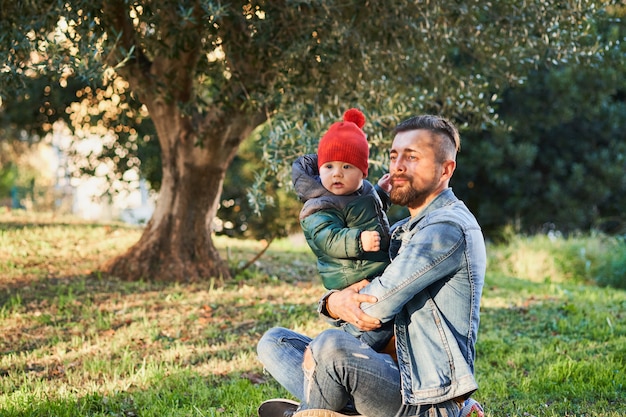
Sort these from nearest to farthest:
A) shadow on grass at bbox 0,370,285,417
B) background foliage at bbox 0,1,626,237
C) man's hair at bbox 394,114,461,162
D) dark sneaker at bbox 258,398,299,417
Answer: man's hair at bbox 394,114,461,162 → dark sneaker at bbox 258,398,299,417 → shadow on grass at bbox 0,370,285,417 → background foliage at bbox 0,1,626,237

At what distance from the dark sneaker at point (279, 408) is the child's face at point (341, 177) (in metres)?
1.14

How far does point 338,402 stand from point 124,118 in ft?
19.4

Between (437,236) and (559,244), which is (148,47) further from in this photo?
(559,244)

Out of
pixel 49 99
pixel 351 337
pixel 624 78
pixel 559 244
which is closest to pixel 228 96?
pixel 49 99

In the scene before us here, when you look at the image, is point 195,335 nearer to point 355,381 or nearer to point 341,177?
point 341,177

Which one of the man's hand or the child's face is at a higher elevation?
the child's face

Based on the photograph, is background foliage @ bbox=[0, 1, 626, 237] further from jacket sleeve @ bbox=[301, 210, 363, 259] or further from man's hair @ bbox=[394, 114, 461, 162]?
man's hair @ bbox=[394, 114, 461, 162]

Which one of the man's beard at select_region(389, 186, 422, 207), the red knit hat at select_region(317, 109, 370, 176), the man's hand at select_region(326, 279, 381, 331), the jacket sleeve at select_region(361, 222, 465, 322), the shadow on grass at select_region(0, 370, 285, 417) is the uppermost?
the red knit hat at select_region(317, 109, 370, 176)

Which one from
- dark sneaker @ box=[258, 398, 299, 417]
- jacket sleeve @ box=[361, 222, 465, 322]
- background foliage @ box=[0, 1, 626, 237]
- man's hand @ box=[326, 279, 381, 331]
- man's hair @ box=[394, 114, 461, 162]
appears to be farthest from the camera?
background foliage @ box=[0, 1, 626, 237]

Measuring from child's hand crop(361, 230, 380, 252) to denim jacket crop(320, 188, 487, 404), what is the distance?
21cm

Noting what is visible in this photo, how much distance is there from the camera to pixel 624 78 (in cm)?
1448

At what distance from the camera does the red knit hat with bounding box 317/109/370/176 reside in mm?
3797

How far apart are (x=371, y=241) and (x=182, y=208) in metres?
5.10

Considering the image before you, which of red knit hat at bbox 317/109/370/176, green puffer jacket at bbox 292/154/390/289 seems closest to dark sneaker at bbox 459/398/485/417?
green puffer jacket at bbox 292/154/390/289
